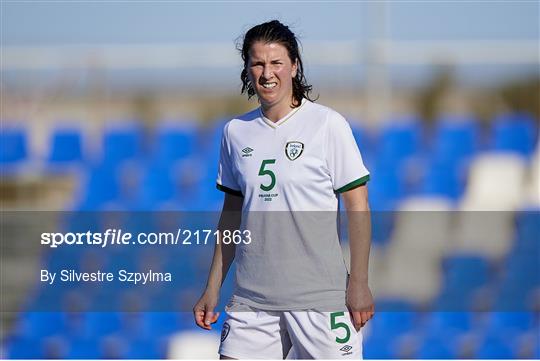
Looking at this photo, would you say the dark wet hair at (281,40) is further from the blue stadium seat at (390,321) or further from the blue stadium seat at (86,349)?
the blue stadium seat at (86,349)

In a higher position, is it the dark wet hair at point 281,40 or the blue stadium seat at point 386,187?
the blue stadium seat at point 386,187

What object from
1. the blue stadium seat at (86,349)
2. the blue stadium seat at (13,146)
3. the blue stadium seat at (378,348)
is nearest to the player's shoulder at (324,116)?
the blue stadium seat at (378,348)

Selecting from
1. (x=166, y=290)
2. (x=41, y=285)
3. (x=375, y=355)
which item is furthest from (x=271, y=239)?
(x=41, y=285)

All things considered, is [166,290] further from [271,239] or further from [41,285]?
[271,239]

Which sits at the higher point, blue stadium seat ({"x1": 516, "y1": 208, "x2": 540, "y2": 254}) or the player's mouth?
blue stadium seat ({"x1": 516, "y1": 208, "x2": 540, "y2": 254})

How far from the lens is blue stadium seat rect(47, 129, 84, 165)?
22.3 feet

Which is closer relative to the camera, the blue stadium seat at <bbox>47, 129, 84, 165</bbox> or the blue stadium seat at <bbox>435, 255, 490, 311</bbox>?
the blue stadium seat at <bbox>435, 255, 490, 311</bbox>

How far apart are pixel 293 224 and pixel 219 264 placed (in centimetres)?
34

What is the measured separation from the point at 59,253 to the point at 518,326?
285 centimetres

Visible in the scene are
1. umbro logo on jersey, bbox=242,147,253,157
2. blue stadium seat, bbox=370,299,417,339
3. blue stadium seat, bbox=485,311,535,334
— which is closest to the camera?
umbro logo on jersey, bbox=242,147,253,157

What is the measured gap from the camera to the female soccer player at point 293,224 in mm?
2682

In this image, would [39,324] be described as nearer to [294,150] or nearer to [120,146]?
[120,146]

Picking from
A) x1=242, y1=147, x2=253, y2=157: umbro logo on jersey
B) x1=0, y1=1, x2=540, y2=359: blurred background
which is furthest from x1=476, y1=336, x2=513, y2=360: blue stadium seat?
x1=242, y1=147, x2=253, y2=157: umbro logo on jersey

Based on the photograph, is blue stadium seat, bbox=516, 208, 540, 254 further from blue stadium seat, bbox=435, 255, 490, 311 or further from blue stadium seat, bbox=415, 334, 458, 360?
blue stadium seat, bbox=415, 334, 458, 360
